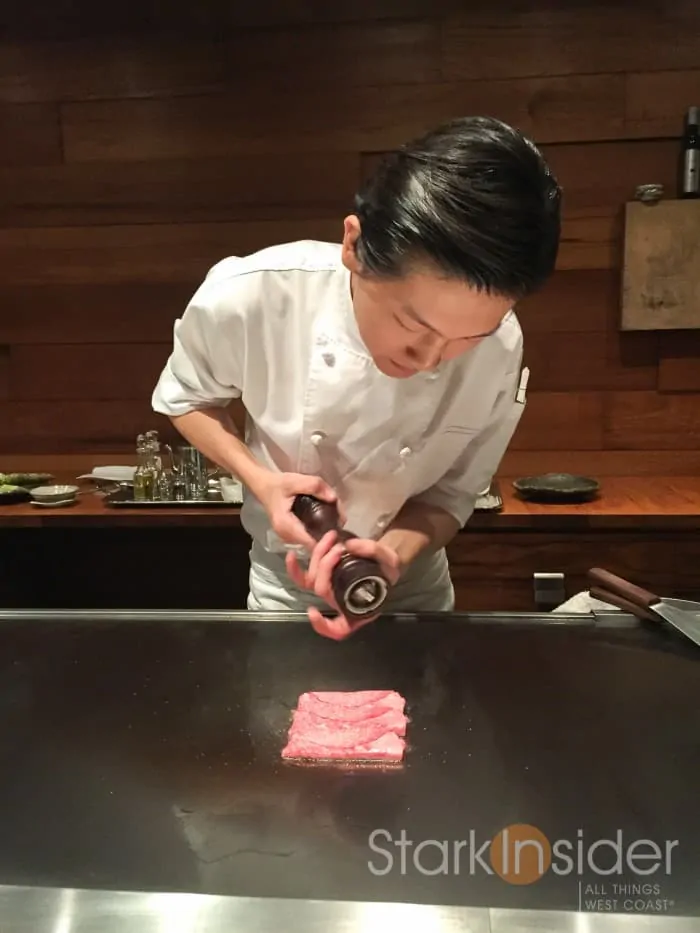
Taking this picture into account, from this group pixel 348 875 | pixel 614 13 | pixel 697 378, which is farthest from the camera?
pixel 697 378

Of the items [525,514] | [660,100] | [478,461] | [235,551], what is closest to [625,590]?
[478,461]

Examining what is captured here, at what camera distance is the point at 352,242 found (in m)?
0.98

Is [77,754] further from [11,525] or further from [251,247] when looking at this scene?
[251,247]

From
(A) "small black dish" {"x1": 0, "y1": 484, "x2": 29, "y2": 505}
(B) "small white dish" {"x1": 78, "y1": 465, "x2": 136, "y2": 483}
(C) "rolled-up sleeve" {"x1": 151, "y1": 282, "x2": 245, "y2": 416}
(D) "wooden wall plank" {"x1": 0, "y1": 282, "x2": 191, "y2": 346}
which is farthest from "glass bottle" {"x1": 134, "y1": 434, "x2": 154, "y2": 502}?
(C) "rolled-up sleeve" {"x1": 151, "y1": 282, "x2": 245, "y2": 416}

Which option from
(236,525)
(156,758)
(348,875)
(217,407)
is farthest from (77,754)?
(236,525)

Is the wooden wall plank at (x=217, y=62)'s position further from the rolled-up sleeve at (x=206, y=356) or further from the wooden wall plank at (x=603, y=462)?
the rolled-up sleeve at (x=206, y=356)

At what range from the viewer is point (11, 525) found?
2.13 meters

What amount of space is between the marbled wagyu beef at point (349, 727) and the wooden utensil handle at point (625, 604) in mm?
389

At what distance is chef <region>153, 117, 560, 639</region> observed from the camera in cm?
86

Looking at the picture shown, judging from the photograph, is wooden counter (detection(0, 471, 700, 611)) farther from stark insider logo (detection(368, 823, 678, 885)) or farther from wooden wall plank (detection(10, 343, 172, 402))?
stark insider logo (detection(368, 823, 678, 885))

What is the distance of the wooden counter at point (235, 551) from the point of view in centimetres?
200

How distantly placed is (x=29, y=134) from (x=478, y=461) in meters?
1.94

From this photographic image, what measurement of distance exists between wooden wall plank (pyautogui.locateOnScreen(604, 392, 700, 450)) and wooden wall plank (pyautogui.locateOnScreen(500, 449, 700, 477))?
0.9 inches

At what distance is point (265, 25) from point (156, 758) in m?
2.12
